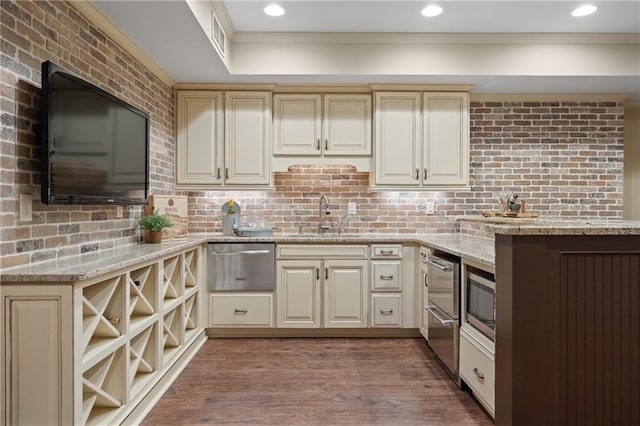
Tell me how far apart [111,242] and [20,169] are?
91cm

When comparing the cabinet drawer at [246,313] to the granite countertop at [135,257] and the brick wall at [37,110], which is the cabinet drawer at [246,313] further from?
the brick wall at [37,110]

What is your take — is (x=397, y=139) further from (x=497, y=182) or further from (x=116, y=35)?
(x=116, y=35)

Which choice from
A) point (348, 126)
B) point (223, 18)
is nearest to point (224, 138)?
point (223, 18)

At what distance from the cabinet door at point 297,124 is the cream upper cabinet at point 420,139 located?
0.59 metres

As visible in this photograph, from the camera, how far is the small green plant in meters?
2.93

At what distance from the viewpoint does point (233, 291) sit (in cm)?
353

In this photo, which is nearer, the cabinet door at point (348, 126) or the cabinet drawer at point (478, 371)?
the cabinet drawer at point (478, 371)

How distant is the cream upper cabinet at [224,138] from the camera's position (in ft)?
12.5

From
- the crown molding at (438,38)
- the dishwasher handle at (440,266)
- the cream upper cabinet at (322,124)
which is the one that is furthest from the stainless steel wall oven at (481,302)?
the crown molding at (438,38)

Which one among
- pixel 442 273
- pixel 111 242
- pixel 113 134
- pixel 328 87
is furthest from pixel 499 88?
pixel 111 242

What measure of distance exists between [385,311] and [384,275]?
1.08 feet

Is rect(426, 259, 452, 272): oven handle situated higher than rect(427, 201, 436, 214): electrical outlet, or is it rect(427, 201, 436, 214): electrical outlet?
rect(427, 201, 436, 214): electrical outlet

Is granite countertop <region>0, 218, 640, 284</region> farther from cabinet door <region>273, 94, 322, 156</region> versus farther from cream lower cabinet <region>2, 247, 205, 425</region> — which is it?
cabinet door <region>273, 94, 322, 156</region>

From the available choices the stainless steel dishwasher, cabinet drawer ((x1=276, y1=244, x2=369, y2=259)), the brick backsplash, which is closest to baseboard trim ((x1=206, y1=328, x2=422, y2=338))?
the stainless steel dishwasher
